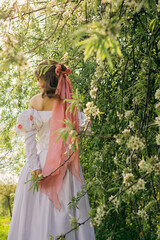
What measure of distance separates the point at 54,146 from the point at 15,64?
1.21 meters

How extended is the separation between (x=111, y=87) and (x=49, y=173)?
28.2 inches

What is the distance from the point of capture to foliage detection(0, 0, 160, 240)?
992 millimetres

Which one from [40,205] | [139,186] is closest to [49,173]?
[40,205]

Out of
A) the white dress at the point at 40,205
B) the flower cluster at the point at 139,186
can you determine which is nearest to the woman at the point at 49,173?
the white dress at the point at 40,205

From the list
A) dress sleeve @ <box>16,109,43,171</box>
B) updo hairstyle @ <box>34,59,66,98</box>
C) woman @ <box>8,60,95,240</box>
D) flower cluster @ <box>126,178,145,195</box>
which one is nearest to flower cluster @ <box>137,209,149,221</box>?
flower cluster @ <box>126,178,145,195</box>

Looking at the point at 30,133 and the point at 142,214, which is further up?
the point at 30,133

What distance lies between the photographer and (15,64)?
3.13 ft

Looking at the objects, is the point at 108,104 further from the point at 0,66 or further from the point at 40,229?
the point at 0,66

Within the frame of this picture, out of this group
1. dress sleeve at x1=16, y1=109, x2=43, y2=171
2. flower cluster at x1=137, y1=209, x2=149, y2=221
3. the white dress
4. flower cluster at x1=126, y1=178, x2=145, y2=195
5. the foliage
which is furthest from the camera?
dress sleeve at x1=16, y1=109, x2=43, y2=171

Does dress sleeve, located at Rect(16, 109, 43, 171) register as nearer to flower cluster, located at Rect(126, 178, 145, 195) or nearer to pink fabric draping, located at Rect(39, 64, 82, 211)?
pink fabric draping, located at Rect(39, 64, 82, 211)

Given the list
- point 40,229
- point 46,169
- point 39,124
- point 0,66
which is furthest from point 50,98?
point 0,66

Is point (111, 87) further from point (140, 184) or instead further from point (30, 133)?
point (140, 184)

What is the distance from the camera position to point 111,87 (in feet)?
6.91

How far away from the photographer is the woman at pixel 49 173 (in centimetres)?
204
